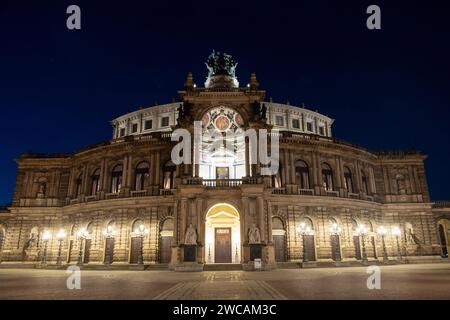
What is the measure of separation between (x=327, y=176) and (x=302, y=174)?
3.77m

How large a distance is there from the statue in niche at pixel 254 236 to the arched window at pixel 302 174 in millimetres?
12125

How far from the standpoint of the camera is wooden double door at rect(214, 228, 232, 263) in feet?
113

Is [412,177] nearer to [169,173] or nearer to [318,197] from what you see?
[318,197]

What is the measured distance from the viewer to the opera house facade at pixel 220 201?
103 feet

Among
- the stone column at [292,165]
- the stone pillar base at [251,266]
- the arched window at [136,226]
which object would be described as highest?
the stone column at [292,165]

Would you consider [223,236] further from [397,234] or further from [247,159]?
[397,234]

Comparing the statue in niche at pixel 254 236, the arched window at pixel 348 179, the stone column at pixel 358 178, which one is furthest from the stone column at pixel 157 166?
the stone column at pixel 358 178

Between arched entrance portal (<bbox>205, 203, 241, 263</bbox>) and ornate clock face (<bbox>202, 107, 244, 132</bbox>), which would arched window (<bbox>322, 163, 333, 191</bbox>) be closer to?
arched entrance portal (<bbox>205, 203, 241, 263</bbox>)

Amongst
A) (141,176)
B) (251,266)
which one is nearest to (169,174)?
(141,176)

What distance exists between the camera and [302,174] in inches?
1583

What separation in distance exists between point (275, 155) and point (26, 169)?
34.8 metres

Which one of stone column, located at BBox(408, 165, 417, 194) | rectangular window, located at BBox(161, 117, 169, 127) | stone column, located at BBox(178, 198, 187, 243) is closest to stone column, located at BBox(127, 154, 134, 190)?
rectangular window, located at BBox(161, 117, 169, 127)

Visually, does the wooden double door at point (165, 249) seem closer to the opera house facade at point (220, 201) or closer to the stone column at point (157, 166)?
the opera house facade at point (220, 201)

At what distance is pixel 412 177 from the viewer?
46156 mm
